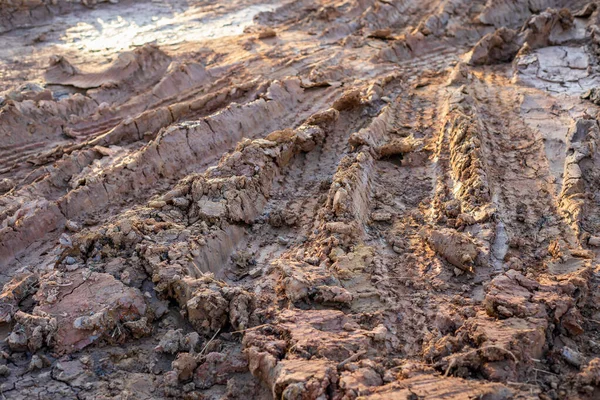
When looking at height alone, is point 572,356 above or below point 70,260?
below

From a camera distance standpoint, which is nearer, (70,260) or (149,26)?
(70,260)

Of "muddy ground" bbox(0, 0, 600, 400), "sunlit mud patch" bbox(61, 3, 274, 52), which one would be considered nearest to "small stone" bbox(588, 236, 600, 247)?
"muddy ground" bbox(0, 0, 600, 400)

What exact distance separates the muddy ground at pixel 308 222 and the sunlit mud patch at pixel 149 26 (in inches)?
40.6

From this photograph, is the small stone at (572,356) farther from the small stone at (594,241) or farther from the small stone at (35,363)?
the small stone at (35,363)

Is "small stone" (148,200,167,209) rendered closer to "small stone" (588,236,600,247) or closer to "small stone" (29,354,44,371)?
"small stone" (29,354,44,371)

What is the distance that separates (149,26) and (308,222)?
6422 millimetres

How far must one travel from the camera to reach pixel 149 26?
8.88m

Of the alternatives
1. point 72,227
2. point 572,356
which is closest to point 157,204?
point 72,227

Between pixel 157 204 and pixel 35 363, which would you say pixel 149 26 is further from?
pixel 35 363

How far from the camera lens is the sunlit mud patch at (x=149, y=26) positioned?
8.31 meters

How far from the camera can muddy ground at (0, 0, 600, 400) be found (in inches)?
111

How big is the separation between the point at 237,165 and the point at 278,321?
177 centimetres

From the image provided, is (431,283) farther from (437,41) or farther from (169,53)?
(169,53)

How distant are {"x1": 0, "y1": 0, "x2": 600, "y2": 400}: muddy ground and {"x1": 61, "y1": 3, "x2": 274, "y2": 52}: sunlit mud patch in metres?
1.03
